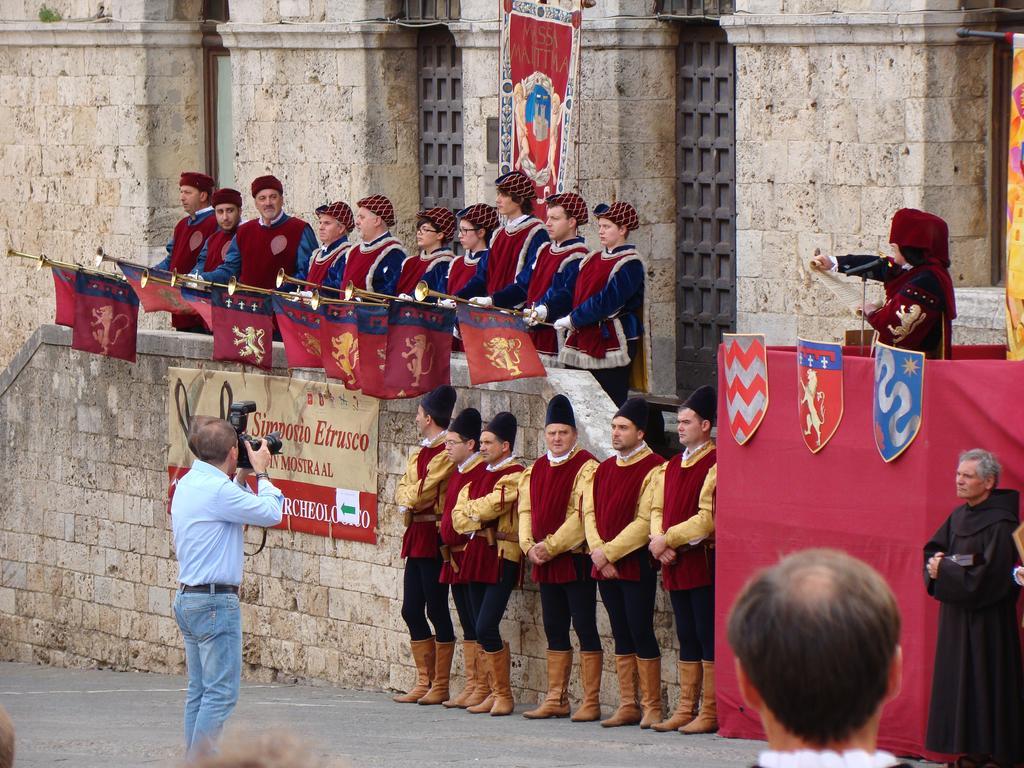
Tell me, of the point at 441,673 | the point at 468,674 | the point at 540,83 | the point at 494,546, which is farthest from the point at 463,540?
the point at 540,83

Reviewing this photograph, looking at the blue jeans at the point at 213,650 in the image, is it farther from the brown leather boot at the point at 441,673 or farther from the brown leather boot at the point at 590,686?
the brown leather boot at the point at 441,673

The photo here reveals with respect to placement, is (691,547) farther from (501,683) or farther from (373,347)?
(373,347)

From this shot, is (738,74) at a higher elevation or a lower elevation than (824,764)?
higher

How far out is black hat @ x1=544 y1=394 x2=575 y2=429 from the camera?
1102 centimetres

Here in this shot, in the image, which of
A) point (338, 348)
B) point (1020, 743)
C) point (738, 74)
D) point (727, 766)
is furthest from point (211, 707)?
point (738, 74)

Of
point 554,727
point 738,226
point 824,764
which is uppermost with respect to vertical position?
point 738,226

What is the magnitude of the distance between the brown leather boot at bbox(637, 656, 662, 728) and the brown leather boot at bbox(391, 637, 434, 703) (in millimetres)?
1927

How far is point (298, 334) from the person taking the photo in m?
13.4

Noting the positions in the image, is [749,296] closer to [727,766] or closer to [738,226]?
[738,226]

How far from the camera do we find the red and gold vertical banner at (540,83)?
1273 centimetres

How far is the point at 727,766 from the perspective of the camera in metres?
9.29

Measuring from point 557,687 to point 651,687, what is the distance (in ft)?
2.38

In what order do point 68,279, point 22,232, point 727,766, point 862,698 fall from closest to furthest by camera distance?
point 862,698, point 727,766, point 68,279, point 22,232

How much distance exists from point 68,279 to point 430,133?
131 inches
